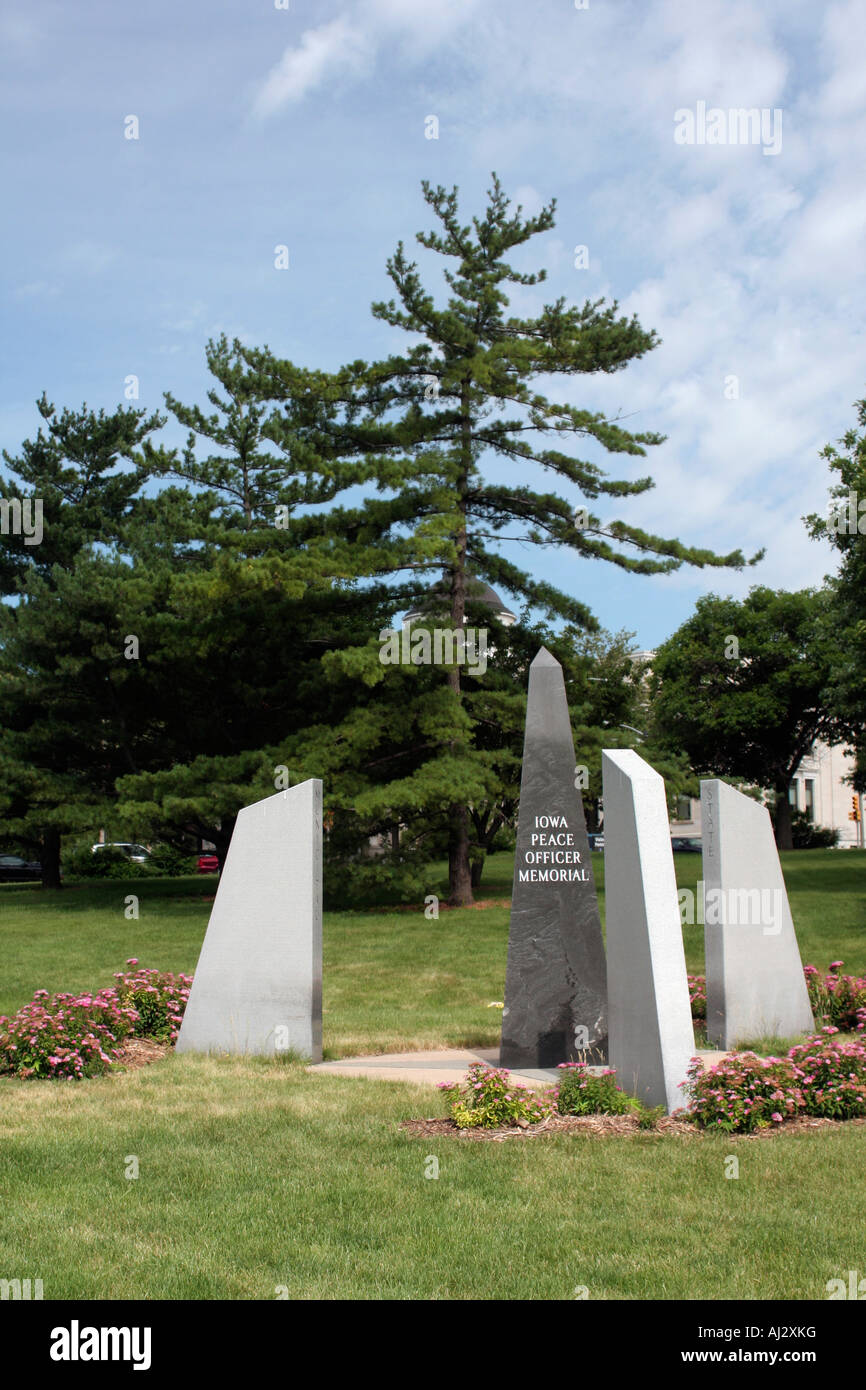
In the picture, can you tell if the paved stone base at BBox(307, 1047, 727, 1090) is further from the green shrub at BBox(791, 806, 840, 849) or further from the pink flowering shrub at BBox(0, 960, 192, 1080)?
the green shrub at BBox(791, 806, 840, 849)

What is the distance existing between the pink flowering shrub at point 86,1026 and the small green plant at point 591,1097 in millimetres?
3856

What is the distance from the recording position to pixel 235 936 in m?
10.0

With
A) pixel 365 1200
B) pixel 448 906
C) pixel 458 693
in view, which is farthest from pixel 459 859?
pixel 365 1200

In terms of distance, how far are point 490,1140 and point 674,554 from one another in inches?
731

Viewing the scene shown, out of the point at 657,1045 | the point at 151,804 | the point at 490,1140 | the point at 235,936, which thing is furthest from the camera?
the point at 151,804

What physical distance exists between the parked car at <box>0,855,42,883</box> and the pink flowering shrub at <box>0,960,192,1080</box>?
124ft

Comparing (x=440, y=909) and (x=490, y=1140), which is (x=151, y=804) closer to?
(x=440, y=909)

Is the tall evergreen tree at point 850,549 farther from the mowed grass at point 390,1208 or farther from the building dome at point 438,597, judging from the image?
the mowed grass at point 390,1208

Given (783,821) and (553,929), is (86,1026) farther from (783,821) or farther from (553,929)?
(783,821)

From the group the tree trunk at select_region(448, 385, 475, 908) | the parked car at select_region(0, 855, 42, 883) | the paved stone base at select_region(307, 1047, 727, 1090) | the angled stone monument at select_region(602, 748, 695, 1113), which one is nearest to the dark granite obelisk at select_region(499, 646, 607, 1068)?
the paved stone base at select_region(307, 1047, 727, 1090)

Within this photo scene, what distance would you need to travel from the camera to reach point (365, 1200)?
5.84 metres

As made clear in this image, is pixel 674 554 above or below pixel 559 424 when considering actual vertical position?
below

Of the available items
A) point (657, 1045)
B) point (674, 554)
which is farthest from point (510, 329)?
point (657, 1045)

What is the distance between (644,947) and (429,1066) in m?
2.81
